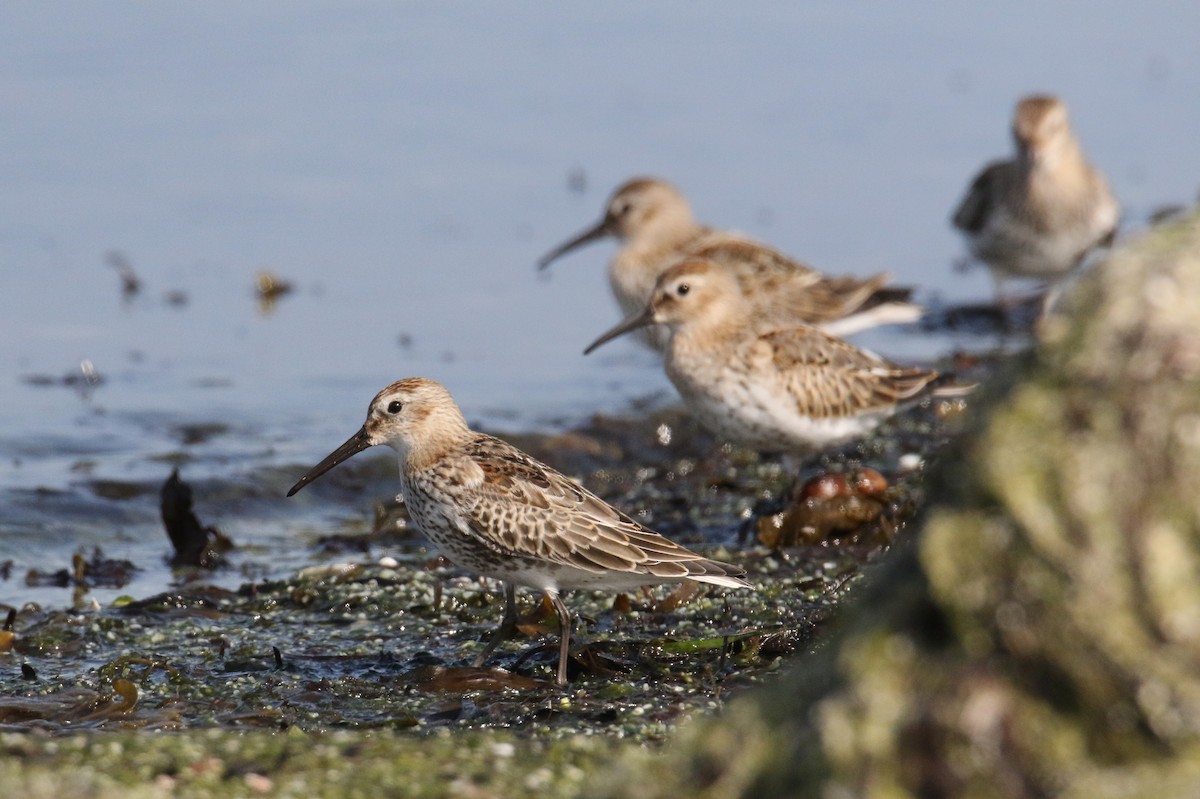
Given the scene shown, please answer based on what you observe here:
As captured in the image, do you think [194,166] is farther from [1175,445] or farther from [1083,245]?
[1175,445]

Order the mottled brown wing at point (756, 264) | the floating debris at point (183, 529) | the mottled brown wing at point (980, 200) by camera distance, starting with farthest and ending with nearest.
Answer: the mottled brown wing at point (980, 200)
the mottled brown wing at point (756, 264)
the floating debris at point (183, 529)

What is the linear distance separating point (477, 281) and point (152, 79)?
4528mm

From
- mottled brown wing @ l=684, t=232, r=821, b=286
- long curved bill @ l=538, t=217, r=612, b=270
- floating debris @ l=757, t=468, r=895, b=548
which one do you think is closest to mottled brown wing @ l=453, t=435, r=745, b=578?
floating debris @ l=757, t=468, r=895, b=548

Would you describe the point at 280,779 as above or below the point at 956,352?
below

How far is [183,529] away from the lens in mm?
7777

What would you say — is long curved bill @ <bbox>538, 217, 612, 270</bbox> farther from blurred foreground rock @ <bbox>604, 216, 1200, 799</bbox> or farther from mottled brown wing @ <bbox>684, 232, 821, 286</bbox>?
blurred foreground rock @ <bbox>604, 216, 1200, 799</bbox>

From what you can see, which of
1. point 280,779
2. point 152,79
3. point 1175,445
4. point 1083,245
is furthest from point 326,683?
point 152,79

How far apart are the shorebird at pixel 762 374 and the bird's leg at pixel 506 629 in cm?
244

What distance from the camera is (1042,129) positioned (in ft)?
40.1

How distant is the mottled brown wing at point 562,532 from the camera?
5988mm

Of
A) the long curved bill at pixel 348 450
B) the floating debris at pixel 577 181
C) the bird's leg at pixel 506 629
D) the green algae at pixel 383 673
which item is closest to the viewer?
the green algae at pixel 383 673

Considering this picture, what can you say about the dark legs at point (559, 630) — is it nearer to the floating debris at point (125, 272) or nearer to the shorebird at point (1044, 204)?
the floating debris at point (125, 272)

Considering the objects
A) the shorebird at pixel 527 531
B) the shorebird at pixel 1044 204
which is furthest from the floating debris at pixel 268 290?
→ the shorebird at pixel 527 531

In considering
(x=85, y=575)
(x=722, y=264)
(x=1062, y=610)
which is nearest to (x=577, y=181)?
(x=722, y=264)
